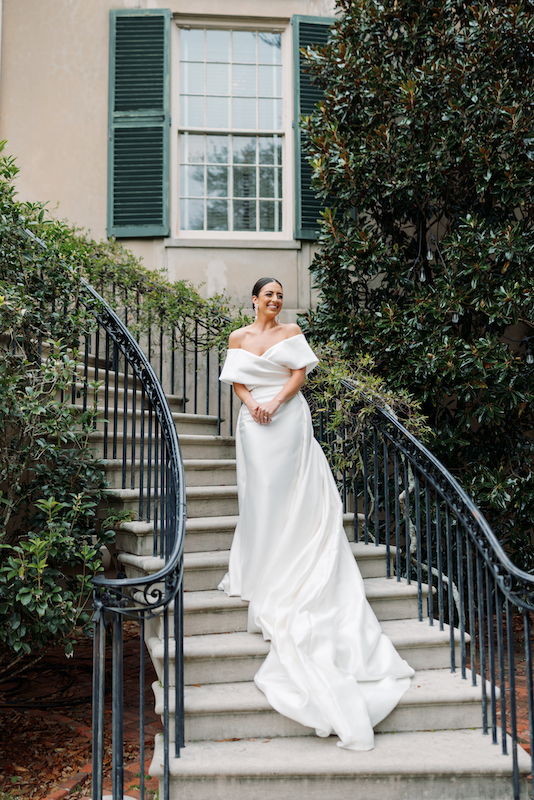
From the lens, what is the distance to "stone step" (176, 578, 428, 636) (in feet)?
11.8

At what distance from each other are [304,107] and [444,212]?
217 cm

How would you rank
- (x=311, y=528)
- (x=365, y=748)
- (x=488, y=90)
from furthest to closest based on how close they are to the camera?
(x=488, y=90), (x=311, y=528), (x=365, y=748)

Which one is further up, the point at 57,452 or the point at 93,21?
the point at 93,21

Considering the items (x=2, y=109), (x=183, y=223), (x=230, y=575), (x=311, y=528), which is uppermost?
(x=2, y=109)

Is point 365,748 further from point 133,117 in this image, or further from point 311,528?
point 133,117

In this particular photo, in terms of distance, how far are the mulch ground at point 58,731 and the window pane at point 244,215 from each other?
464 centimetres

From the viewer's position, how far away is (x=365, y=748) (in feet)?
9.45

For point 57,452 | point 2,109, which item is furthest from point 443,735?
point 2,109

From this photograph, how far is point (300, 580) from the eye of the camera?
11.4 feet

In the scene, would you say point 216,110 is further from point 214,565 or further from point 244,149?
point 214,565

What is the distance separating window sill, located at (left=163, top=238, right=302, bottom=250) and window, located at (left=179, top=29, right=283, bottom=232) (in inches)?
11.5

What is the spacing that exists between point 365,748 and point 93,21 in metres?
7.56

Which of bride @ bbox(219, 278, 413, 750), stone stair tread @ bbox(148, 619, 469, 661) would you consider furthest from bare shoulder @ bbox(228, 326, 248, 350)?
stone stair tread @ bbox(148, 619, 469, 661)

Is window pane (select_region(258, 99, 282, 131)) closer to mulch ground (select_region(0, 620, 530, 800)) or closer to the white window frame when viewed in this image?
the white window frame
